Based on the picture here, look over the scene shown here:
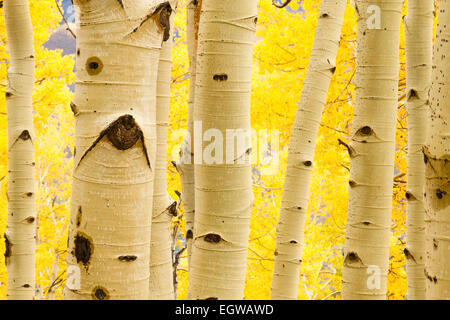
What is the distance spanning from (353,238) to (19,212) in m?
2.85

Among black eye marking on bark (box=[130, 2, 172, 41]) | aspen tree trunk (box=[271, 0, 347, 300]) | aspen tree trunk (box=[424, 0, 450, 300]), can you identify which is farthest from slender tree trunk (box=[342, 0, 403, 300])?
black eye marking on bark (box=[130, 2, 172, 41])

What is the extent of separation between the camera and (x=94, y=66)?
1.15 meters

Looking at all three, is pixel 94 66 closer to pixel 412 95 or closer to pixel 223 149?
pixel 223 149

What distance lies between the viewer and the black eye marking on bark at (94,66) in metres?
1.15

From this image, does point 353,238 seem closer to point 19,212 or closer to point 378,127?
point 378,127

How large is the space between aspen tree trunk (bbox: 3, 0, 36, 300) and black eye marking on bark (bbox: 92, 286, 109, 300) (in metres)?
2.96

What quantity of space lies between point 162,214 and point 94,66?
131 centimetres

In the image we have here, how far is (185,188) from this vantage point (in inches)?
120

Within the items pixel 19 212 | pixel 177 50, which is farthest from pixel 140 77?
pixel 177 50

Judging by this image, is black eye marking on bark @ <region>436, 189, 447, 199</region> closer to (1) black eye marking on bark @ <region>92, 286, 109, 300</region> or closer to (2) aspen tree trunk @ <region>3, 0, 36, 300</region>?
(1) black eye marking on bark @ <region>92, 286, 109, 300</region>

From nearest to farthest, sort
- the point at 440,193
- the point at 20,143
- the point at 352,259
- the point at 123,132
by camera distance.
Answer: the point at 123,132 < the point at 440,193 < the point at 352,259 < the point at 20,143

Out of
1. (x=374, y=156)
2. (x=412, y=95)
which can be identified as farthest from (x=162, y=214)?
(x=412, y=95)

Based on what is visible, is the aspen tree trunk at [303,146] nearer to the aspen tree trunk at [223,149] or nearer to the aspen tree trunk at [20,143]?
the aspen tree trunk at [223,149]

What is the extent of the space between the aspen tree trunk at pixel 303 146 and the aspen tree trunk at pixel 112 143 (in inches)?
92.1
